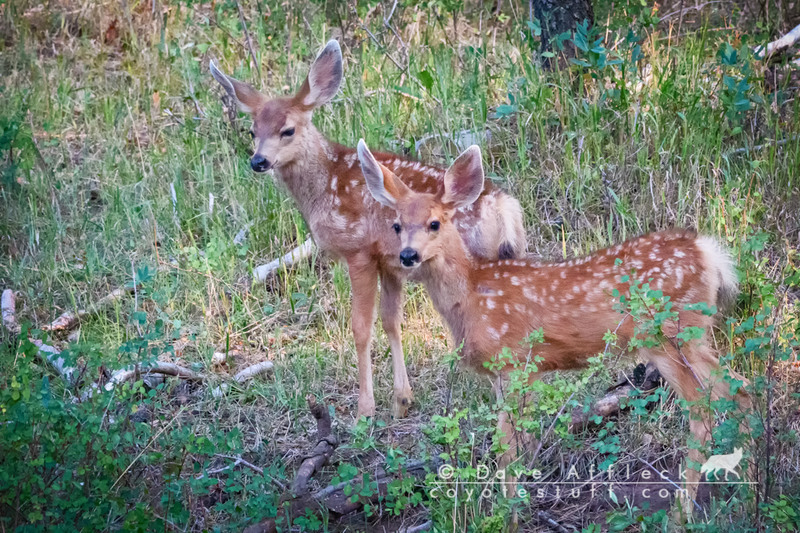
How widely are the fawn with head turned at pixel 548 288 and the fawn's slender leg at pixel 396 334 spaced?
661 mm

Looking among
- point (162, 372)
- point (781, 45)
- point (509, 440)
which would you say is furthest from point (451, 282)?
point (781, 45)

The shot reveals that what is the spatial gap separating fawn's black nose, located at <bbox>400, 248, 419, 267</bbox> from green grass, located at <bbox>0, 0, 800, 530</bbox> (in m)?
0.57

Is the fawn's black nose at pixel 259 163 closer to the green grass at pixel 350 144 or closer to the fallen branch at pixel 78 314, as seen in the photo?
the green grass at pixel 350 144

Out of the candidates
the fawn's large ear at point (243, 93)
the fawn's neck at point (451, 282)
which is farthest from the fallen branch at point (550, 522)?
the fawn's large ear at point (243, 93)

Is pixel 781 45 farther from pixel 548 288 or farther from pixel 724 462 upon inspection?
pixel 724 462

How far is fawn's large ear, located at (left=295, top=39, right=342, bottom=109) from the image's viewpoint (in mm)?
6000

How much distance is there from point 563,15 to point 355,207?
2.48 meters

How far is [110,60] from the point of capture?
9516 millimetres

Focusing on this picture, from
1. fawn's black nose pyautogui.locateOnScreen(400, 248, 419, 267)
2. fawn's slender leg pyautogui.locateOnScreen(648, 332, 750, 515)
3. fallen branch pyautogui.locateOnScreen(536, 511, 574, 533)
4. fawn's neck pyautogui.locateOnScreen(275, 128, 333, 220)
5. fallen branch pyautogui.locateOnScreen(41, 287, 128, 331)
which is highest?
fawn's neck pyautogui.locateOnScreen(275, 128, 333, 220)

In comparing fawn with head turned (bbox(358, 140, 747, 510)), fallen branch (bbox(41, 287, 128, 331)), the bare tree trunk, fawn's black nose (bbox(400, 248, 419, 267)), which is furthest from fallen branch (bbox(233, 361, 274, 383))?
the bare tree trunk

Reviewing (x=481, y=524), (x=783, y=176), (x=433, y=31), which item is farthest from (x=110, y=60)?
(x=481, y=524)

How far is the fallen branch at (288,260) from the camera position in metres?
6.71

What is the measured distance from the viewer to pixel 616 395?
5332 millimetres

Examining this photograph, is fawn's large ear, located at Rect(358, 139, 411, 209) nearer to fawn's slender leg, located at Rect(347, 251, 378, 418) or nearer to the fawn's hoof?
fawn's slender leg, located at Rect(347, 251, 378, 418)
